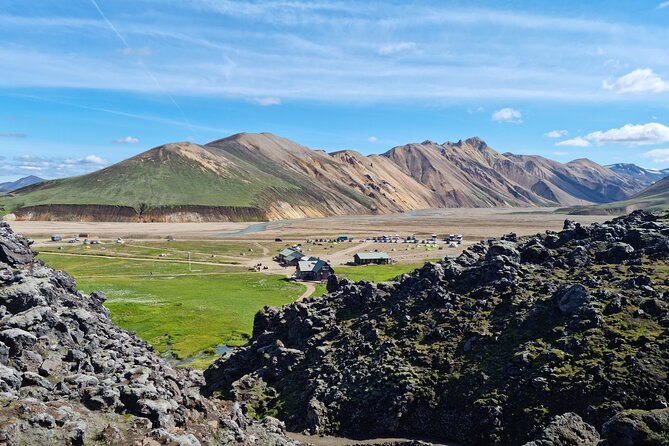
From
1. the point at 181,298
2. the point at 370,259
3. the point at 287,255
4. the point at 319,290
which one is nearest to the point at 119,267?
the point at 181,298

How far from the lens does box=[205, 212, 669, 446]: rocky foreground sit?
45781 mm

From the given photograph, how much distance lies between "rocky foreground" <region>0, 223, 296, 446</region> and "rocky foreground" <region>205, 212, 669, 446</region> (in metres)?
13.8

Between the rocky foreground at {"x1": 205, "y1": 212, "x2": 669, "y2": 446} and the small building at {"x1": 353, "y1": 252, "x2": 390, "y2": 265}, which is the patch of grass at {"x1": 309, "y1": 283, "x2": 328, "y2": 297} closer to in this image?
the small building at {"x1": 353, "y1": 252, "x2": 390, "y2": 265}

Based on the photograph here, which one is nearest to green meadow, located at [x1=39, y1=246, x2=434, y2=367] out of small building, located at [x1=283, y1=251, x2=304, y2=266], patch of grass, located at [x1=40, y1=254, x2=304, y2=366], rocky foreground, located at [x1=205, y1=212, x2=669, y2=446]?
patch of grass, located at [x1=40, y1=254, x2=304, y2=366]

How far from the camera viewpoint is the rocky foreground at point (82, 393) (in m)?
30.9

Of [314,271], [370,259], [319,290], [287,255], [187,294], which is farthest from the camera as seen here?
[287,255]

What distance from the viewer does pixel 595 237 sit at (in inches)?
2931

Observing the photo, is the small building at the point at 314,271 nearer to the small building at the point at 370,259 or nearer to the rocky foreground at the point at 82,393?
the small building at the point at 370,259

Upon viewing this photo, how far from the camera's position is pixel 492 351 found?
5497 cm

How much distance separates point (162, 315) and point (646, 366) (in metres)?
93.4

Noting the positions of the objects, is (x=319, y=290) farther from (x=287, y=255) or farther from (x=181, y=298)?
(x=287, y=255)

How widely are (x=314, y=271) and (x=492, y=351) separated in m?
107

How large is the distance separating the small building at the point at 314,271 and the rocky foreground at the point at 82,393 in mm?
103660

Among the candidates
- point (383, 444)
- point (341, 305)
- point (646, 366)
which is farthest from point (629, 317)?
point (341, 305)
